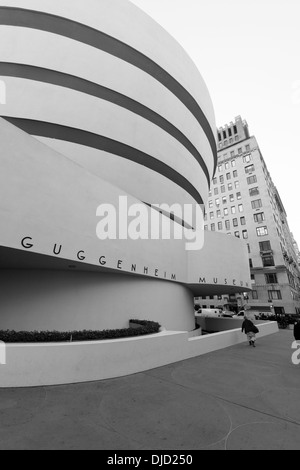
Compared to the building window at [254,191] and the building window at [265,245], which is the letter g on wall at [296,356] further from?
the building window at [254,191]

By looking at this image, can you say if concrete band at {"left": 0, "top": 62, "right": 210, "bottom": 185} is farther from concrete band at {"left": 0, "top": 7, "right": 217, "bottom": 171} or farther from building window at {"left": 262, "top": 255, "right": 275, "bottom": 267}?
building window at {"left": 262, "top": 255, "right": 275, "bottom": 267}

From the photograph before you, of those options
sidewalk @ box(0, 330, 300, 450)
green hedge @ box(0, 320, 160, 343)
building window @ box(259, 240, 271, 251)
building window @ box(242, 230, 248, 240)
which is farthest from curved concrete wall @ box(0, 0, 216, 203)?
building window @ box(242, 230, 248, 240)

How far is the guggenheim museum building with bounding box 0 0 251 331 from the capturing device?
29.6ft

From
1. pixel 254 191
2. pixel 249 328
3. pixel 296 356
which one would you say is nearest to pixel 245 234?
pixel 254 191

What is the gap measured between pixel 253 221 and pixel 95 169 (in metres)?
50.5

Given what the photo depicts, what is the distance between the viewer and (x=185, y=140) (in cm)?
1861

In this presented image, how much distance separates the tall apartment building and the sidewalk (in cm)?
4188

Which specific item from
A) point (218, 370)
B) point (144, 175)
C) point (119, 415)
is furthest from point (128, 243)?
point (119, 415)

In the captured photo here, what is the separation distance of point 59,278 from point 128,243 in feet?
12.0

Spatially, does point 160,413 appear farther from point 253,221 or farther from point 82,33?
point 253,221

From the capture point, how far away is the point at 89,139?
13.5 meters

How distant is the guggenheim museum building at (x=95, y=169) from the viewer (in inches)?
355

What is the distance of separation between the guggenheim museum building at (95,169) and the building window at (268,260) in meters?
34.5

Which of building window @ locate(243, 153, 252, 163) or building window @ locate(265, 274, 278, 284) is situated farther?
building window @ locate(243, 153, 252, 163)
